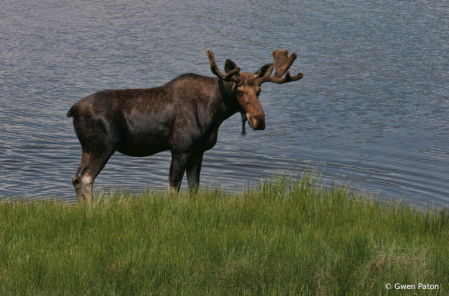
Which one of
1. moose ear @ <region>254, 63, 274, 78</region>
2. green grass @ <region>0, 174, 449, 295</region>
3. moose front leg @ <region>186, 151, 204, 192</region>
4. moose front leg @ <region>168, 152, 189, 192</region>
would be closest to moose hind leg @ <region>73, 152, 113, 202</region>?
green grass @ <region>0, 174, 449, 295</region>

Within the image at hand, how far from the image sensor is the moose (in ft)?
27.0

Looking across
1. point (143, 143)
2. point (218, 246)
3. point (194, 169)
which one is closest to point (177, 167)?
point (194, 169)

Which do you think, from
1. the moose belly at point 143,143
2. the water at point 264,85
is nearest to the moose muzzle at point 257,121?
the moose belly at point 143,143

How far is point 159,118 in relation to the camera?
8344 millimetres

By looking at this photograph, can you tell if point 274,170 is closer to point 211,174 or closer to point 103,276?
point 211,174

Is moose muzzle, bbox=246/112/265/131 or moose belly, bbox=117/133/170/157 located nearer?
moose muzzle, bbox=246/112/265/131

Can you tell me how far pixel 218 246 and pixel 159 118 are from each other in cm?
246

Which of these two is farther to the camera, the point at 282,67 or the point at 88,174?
the point at 282,67

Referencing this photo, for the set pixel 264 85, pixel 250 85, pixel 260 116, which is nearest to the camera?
pixel 260 116

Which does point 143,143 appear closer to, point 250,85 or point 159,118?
point 159,118

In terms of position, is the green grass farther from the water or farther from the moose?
the water

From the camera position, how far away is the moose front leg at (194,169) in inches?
341

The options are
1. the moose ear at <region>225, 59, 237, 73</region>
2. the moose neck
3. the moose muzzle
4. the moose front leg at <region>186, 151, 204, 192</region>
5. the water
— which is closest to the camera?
the moose muzzle

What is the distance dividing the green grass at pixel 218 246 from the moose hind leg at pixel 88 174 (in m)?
0.23
